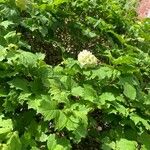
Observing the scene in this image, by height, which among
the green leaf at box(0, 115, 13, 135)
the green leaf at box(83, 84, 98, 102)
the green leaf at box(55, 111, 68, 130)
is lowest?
the green leaf at box(0, 115, 13, 135)

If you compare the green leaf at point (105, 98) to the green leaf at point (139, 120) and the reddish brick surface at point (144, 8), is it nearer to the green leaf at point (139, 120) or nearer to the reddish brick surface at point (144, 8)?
the green leaf at point (139, 120)

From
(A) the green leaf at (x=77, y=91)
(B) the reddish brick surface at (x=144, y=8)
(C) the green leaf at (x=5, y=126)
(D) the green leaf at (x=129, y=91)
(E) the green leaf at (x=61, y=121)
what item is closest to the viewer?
(E) the green leaf at (x=61, y=121)

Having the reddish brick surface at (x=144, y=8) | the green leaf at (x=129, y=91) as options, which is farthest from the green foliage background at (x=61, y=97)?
the reddish brick surface at (x=144, y=8)

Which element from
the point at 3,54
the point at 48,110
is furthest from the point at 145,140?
the point at 3,54

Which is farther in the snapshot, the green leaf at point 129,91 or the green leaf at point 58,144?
the green leaf at point 129,91

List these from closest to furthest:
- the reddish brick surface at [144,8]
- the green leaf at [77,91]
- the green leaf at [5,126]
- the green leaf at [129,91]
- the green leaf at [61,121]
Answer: the green leaf at [61,121] → the green leaf at [5,126] → the green leaf at [77,91] → the green leaf at [129,91] → the reddish brick surface at [144,8]

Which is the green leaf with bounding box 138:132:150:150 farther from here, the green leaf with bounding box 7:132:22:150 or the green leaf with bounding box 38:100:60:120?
the green leaf with bounding box 7:132:22:150

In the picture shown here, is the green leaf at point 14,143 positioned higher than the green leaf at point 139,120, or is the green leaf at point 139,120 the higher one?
the green leaf at point 139,120

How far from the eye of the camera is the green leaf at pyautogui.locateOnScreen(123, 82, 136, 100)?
3.19 meters

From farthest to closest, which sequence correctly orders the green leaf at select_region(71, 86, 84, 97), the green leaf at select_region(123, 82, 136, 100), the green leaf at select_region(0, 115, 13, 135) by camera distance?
the green leaf at select_region(123, 82, 136, 100)
the green leaf at select_region(71, 86, 84, 97)
the green leaf at select_region(0, 115, 13, 135)

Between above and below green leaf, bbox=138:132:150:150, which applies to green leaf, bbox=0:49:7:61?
above

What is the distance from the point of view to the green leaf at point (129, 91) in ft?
10.5

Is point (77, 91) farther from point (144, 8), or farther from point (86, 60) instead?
point (144, 8)

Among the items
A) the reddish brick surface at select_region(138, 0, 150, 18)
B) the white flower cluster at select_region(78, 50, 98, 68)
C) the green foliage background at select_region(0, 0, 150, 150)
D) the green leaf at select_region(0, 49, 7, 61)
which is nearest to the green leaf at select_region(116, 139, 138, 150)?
the green foliage background at select_region(0, 0, 150, 150)
